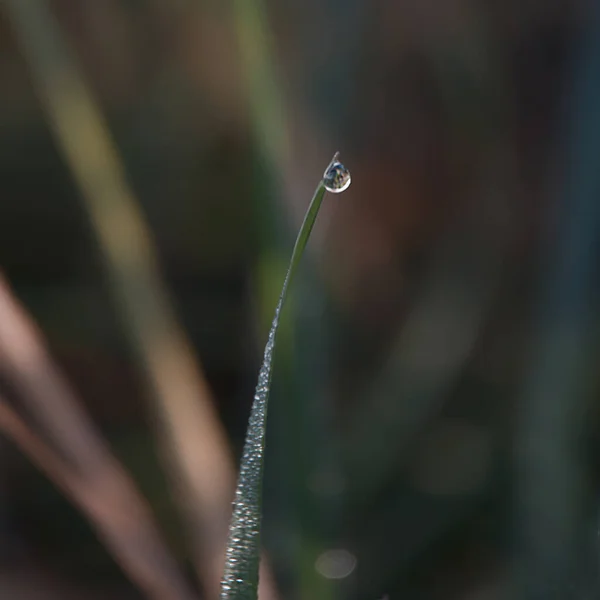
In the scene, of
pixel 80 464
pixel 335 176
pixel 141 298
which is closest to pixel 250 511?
pixel 335 176

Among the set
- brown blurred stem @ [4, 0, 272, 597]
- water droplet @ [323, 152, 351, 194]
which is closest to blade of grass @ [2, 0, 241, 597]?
brown blurred stem @ [4, 0, 272, 597]

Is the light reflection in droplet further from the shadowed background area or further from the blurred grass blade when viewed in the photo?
the blurred grass blade

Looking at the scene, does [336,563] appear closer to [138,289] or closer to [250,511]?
[138,289]

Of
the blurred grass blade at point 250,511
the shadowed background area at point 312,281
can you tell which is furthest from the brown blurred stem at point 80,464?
the blurred grass blade at point 250,511

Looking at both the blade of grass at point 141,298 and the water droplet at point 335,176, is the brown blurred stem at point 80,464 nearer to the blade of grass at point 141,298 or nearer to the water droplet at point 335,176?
the blade of grass at point 141,298

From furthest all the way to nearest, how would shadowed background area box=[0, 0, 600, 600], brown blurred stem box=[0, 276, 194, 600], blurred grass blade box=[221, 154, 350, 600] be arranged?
shadowed background area box=[0, 0, 600, 600] → brown blurred stem box=[0, 276, 194, 600] → blurred grass blade box=[221, 154, 350, 600]

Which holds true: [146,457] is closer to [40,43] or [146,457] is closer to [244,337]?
[244,337]
